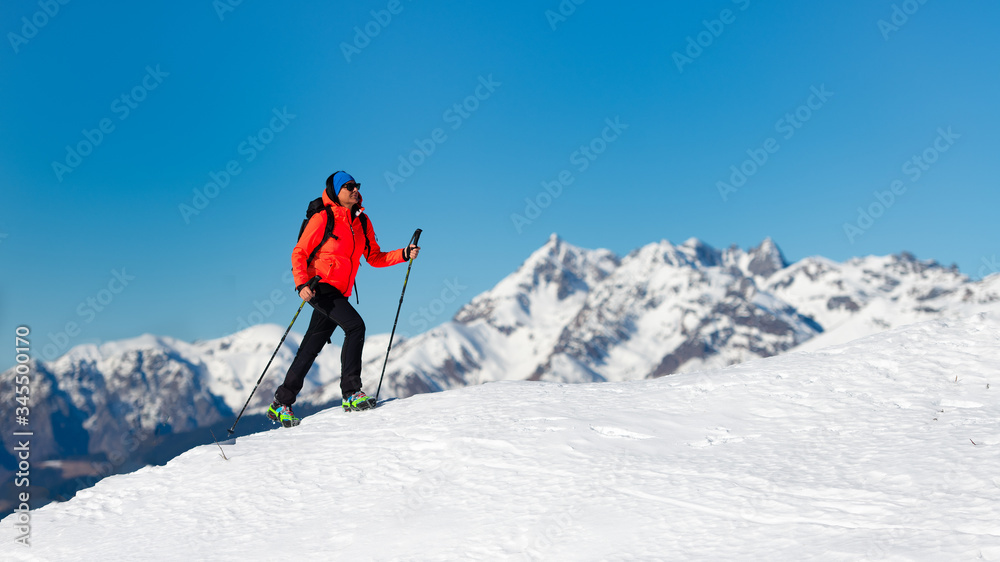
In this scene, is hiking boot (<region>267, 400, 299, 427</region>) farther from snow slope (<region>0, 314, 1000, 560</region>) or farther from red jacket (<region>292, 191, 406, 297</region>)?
red jacket (<region>292, 191, 406, 297</region>)

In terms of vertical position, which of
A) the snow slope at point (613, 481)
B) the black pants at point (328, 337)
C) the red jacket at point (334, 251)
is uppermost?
the red jacket at point (334, 251)

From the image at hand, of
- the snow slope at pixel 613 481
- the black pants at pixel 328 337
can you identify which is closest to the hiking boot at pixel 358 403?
the black pants at pixel 328 337

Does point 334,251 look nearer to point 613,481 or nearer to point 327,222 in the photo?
point 327,222

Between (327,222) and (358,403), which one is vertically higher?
(327,222)

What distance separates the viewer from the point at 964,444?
5.39 meters

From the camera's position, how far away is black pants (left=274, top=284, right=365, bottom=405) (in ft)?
30.2

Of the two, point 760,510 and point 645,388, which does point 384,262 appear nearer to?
point 645,388

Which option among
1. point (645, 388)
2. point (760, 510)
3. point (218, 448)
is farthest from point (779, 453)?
point (218, 448)

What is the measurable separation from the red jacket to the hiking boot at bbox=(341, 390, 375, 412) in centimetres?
146

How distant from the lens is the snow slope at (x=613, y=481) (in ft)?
14.7

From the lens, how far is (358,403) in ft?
29.6

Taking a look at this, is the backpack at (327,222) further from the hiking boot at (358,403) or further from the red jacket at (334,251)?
the hiking boot at (358,403)

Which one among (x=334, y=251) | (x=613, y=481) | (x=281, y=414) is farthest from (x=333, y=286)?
(x=613, y=481)

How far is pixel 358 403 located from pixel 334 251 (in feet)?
6.98
